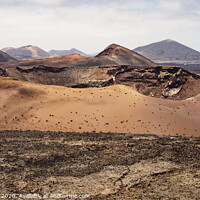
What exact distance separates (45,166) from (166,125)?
45.9ft

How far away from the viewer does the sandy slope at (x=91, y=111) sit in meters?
20.7

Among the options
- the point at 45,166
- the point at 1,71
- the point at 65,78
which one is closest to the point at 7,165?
the point at 45,166

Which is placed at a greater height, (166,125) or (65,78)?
(65,78)

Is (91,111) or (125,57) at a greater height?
(125,57)

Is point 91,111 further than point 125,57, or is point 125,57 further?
point 125,57

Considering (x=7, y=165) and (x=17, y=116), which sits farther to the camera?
(x=17, y=116)

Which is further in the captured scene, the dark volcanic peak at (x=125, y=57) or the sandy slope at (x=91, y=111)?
the dark volcanic peak at (x=125, y=57)

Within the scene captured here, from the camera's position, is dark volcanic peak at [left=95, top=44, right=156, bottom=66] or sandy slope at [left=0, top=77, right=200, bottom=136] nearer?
sandy slope at [left=0, top=77, right=200, bottom=136]

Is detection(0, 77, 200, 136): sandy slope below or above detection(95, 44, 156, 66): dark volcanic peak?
below

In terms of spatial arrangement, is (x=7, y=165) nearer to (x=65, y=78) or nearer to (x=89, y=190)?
(x=89, y=190)

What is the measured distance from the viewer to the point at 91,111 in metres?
23.0

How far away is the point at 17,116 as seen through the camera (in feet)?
72.2

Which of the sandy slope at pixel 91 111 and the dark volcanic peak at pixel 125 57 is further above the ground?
the dark volcanic peak at pixel 125 57

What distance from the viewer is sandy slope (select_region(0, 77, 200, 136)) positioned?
20.7 m
